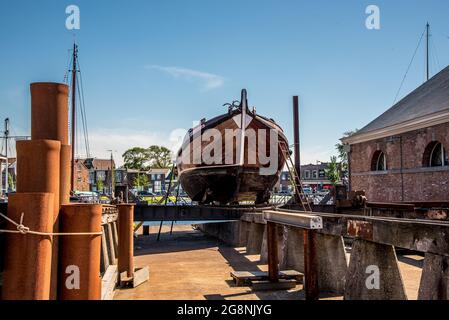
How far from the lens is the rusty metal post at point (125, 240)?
9492 mm

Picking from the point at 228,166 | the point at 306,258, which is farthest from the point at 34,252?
the point at 228,166

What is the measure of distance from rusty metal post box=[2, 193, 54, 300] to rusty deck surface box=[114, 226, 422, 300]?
194 inches

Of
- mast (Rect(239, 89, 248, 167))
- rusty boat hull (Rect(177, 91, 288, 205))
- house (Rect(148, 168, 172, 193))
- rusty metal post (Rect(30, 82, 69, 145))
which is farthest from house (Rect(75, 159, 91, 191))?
rusty metal post (Rect(30, 82, 69, 145))

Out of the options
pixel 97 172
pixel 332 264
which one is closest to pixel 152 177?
pixel 97 172

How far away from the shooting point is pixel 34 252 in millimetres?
3482

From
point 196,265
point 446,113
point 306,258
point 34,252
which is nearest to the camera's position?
point 34,252

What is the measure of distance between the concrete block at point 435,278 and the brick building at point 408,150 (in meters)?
14.0

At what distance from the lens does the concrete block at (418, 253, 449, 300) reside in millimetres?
4738

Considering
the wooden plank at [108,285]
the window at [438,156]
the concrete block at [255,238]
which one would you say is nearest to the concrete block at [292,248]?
the concrete block at [255,238]
